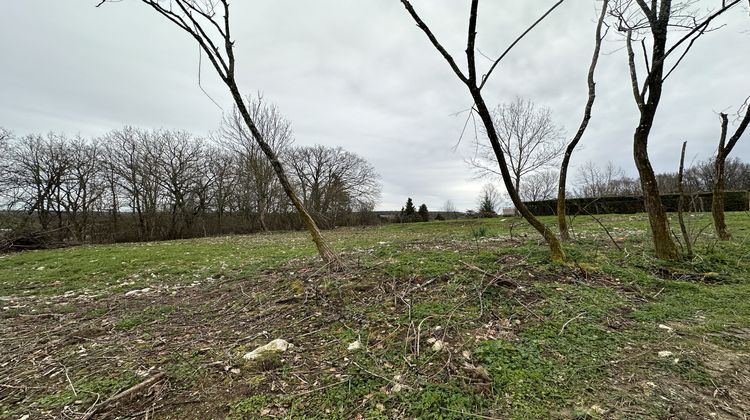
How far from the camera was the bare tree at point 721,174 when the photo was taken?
5.66 meters

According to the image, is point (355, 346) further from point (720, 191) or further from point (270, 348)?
point (720, 191)

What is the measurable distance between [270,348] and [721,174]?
8347mm

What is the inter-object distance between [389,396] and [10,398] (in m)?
2.51

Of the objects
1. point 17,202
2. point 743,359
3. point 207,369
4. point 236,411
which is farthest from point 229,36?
point 17,202

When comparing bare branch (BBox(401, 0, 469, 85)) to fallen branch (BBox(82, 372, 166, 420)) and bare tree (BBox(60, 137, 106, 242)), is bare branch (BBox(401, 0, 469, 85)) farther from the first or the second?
bare tree (BBox(60, 137, 106, 242))

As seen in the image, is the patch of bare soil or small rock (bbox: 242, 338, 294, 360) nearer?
the patch of bare soil

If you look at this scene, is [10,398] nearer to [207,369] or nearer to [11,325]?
[207,369]

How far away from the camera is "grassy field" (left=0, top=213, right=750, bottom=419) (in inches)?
67.9

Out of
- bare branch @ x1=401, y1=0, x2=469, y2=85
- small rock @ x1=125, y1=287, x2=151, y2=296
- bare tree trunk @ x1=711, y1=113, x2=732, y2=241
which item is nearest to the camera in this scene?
bare branch @ x1=401, y1=0, x2=469, y2=85

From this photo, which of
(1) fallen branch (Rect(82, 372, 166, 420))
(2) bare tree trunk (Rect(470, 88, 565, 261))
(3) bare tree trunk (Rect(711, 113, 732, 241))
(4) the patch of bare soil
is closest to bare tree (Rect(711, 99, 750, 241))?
(3) bare tree trunk (Rect(711, 113, 732, 241))

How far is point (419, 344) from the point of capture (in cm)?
229

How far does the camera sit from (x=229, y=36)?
5.20m

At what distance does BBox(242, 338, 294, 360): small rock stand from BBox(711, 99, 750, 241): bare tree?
786cm

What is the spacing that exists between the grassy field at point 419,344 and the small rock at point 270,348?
3.1 inches
